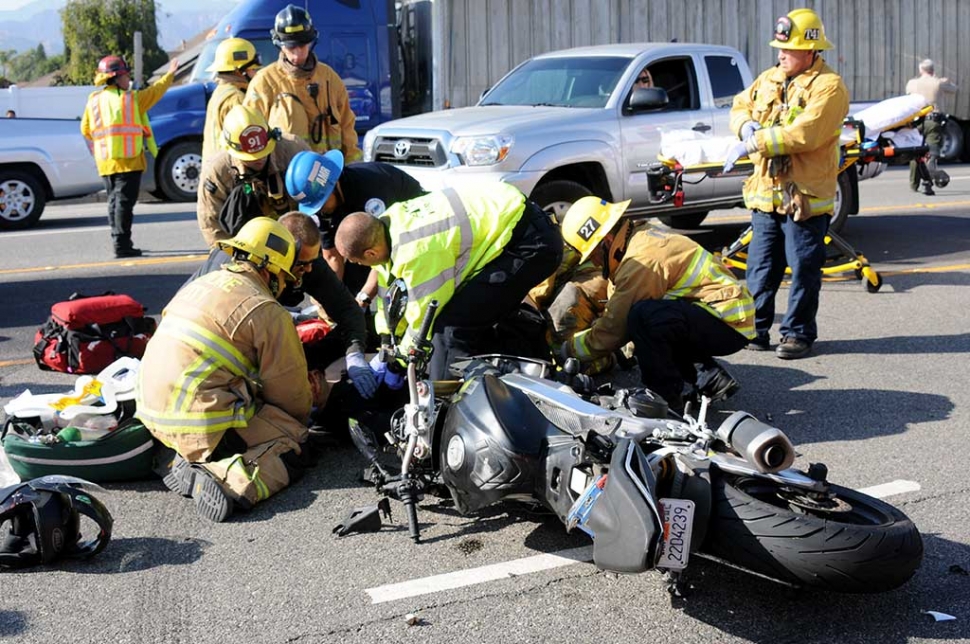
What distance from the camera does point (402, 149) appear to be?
33.6 feet

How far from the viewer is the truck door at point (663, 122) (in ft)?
33.8

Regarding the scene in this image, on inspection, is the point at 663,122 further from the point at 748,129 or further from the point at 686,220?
the point at 748,129

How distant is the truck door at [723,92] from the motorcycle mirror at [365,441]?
6.55 meters

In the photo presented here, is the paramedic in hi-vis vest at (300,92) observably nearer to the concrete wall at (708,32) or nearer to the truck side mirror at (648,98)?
the truck side mirror at (648,98)

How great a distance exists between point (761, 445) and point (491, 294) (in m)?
2.16

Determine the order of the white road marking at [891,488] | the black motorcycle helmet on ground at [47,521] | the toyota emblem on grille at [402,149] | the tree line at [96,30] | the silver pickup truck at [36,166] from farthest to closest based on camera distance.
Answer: the tree line at [96,30], the silver pickup truck at [36,166], the toyota emblem on grille at [402,149], the white road marking at [891,488], the black motorcycle helmet on ground at [47,521]

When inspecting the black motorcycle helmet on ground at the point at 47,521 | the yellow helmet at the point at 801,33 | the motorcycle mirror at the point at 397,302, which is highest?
the yellow helmet at the point at 801,33

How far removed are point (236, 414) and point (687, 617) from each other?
2.20m

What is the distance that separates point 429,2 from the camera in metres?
16.6

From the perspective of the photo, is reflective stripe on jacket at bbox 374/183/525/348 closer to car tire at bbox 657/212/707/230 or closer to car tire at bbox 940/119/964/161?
car tire at bbox 657/212/707/230

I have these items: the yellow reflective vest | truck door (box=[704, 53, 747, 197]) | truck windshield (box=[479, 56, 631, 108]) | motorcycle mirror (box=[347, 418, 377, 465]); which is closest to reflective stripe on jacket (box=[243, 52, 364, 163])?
truck windshield (box=[479, 56, 631, 108])

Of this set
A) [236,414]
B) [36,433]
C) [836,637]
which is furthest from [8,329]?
[836,637]

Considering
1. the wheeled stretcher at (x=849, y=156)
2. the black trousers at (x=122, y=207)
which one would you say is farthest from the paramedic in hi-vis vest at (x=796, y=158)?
the black trousers at (x=122, y=207)

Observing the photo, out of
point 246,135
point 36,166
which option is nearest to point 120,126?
point 36,166
